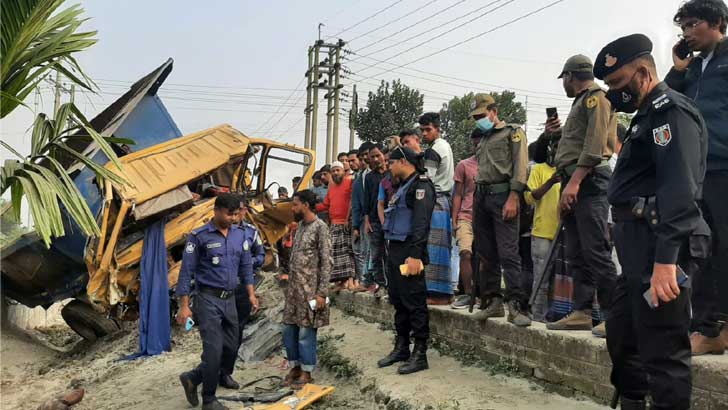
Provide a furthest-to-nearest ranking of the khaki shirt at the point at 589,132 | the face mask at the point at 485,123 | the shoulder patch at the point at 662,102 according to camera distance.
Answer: the face mask at the point at 485,123 < the khaki shirt at the point at 589,132 < the shoulder patch at the point at 662,102

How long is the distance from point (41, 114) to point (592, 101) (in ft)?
12.3

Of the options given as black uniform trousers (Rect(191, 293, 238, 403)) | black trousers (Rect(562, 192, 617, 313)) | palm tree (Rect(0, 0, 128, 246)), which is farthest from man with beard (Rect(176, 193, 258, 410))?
black trousers (Rect(562, 192, 617, 313))

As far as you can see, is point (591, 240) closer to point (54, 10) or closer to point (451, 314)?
point (451, 314)

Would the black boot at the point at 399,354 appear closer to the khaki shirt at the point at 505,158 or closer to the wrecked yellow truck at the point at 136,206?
the khaki shirt at the point at 505,158

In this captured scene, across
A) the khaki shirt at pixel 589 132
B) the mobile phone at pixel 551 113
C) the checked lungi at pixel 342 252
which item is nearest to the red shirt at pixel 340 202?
the checked lungi at pixel 342 252

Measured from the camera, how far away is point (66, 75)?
4008 millimetres

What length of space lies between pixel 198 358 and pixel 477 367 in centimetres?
390

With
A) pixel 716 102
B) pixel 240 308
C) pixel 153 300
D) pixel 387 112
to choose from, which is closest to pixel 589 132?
pixel 716 102

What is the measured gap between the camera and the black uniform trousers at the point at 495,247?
440 centimetres

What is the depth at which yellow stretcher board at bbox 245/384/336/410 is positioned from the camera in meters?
4.68

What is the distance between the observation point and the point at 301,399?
4812mm

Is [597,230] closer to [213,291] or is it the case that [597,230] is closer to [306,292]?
[306,292]

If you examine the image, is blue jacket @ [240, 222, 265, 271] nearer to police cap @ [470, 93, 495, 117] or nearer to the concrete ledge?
the concrete ledge

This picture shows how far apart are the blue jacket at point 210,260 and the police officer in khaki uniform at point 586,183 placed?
9.14 ft
